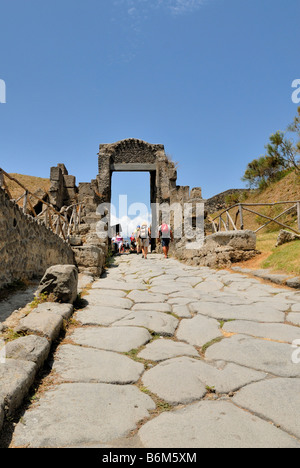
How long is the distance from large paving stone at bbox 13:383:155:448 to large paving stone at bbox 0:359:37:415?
4.1 inches

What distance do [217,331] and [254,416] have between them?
148cm

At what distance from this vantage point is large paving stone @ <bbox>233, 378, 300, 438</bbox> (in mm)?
1648

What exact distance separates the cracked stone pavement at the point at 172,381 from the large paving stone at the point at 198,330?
10 millimetres

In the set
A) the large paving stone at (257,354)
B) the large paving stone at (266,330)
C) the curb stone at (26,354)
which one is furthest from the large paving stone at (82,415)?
the large paving stone at (266,330)

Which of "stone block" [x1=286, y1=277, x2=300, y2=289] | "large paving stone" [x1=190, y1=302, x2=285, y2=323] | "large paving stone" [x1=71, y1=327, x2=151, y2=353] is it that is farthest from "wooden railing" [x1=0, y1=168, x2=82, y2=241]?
"stone block" [x1=286, y1=277, x2=300, y2=289]

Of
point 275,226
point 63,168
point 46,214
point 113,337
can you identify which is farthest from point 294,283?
point 63,168

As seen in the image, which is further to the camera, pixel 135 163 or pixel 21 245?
pixel 135 163

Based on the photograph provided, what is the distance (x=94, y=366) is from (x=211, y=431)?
1.05 metres

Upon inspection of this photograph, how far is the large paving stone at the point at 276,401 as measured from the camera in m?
1.65

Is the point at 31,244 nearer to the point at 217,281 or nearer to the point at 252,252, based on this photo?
the point at 217,281

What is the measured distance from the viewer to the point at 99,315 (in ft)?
12.0

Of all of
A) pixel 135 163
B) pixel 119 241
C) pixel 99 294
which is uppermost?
pixel 135 163

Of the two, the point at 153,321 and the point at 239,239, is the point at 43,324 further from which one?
the point at 239,239

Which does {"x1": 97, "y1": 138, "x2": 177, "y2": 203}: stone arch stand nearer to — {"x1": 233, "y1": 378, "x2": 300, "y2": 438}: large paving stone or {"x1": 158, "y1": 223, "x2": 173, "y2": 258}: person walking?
{"x1": 158, "y1": 223, "x2": 173, "y2": 258}: person walking
